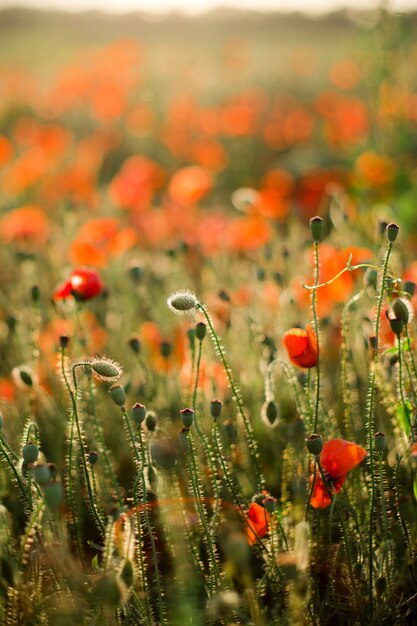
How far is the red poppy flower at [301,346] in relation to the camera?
1.63 m

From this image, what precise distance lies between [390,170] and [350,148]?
1.72 meters

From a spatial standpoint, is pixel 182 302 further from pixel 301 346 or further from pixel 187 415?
pixel 301 346

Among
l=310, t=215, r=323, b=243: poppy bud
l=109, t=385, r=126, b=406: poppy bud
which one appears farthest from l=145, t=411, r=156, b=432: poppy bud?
l=310, t=215, r=323, b=243: poppy bud

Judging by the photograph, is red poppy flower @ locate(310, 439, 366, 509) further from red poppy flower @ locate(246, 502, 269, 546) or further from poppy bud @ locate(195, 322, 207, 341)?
poppy bud @ locate(195, 322, 207, 341)

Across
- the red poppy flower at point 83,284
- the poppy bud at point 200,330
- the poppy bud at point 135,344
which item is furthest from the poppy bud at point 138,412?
the red poppy flower at point 83,284

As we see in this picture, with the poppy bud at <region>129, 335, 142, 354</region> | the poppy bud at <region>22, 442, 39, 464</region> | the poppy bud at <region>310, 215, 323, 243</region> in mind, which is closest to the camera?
the poppy bud at <region>22, 442, 39, 464</region>

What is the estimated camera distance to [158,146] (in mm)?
7223

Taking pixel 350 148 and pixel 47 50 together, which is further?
pixel 47 50

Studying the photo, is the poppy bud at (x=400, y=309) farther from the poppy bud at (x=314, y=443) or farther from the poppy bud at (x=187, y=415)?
the poppy bud at (x=187, y=415)

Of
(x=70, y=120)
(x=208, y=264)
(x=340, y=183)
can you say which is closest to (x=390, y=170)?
(x=340, y=183)

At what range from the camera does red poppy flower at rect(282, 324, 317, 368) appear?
64.4 inches

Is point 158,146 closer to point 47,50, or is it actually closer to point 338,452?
point 338,452

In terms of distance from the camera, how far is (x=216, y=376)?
2.41m

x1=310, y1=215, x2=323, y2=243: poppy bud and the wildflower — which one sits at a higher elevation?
x1=310, y1=215, x2=323, y2=243: poppy bud
